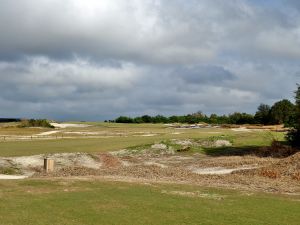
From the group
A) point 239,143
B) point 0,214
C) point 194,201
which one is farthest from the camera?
point 239,143

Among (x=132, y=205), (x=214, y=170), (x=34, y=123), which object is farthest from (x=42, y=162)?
(x=34, y=123)

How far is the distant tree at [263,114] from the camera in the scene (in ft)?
429

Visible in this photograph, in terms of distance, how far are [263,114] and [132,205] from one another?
4660 inches

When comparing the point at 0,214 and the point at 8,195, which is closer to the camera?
the point at 0,214

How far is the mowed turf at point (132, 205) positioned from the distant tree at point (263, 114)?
361ft

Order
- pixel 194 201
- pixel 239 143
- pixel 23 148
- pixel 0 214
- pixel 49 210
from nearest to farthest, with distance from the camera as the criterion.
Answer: pixel 0 214, pixel 49 210, pixel 194 201, pixel 23 148, pixel 239 143

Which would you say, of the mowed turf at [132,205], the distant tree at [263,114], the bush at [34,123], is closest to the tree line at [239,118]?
the distant tree at [263,114]

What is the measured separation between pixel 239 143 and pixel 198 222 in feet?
141

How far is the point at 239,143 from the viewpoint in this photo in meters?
58.0

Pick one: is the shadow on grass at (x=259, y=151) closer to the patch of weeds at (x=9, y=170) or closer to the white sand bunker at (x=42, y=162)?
the white sand bunker at (x=42, y=162)

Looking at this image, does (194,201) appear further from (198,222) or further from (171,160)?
(171,160)

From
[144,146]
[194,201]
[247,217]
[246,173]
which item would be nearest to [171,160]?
[144,146]

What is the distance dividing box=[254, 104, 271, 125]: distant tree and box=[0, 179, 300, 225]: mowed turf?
110109 mm

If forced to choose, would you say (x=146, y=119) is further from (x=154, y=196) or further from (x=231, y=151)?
(x=154, y=196)
